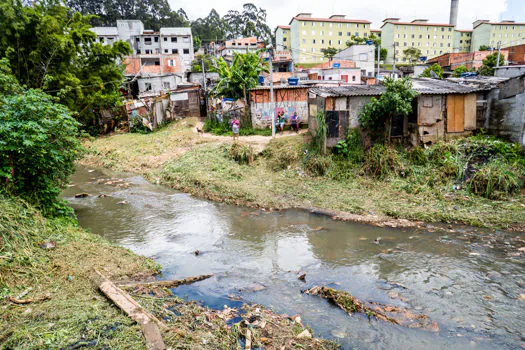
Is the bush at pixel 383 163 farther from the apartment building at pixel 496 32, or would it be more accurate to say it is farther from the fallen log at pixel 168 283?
the apartment building at pixel 496 32

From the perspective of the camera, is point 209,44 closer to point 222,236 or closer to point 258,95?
point 258,95

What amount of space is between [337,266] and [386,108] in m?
7.45

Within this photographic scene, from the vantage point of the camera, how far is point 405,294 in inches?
244

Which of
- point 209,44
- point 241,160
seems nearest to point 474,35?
point 209,44

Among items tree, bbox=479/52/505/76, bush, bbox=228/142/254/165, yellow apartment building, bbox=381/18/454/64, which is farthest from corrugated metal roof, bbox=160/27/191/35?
bush, bbox=228/142/254/165

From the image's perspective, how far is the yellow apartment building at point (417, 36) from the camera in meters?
→ 61.6

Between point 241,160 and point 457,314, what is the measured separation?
34.8 feet

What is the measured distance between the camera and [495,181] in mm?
10320

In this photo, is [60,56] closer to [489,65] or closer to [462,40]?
[489,65]

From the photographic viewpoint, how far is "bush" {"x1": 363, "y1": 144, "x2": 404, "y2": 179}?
39.9ft

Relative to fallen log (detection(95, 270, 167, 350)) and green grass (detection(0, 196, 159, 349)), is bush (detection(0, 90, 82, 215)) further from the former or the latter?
fallen log (detection(95, 270, 167, 350))

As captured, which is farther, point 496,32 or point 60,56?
point 496,32

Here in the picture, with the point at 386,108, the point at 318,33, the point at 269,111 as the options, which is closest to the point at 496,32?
the point at 318,33

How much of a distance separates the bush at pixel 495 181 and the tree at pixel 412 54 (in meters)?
51.4
